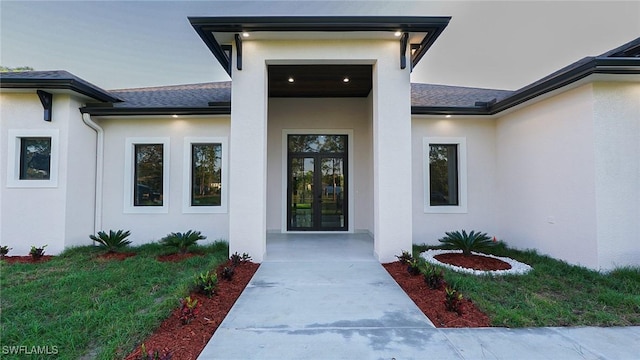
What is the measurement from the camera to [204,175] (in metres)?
7.57

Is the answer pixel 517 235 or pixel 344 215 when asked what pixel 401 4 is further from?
pixel 517 235

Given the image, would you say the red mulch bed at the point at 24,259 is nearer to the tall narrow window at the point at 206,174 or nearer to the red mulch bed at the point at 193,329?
the tall narrow window at the point at 206,174

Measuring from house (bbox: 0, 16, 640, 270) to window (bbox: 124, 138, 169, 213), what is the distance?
38 mm

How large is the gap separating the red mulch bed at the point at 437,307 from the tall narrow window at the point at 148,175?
6426 millimetres

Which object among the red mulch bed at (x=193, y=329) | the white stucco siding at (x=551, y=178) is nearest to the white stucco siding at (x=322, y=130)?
the white stucco siding at (x=551, y=178)

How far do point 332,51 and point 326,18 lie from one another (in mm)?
702


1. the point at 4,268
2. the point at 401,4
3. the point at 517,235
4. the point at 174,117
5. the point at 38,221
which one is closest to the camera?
the point at 4,268

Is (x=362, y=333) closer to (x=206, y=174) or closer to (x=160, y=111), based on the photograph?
(x=206, y=174)

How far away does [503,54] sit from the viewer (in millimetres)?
14484

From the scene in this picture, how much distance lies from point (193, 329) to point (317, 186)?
20.6ft

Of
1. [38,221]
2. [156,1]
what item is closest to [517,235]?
[38,221]

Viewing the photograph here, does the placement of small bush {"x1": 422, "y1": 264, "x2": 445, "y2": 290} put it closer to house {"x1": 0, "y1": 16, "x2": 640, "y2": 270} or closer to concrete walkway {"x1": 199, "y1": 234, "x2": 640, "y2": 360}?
concrete walkway {"x1": 199, "y1": 234, "x2": 640, "y2": 360}

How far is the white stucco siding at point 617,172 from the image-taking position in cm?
480

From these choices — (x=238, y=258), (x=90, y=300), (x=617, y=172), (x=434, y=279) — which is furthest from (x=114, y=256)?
(x=617, y=172)
